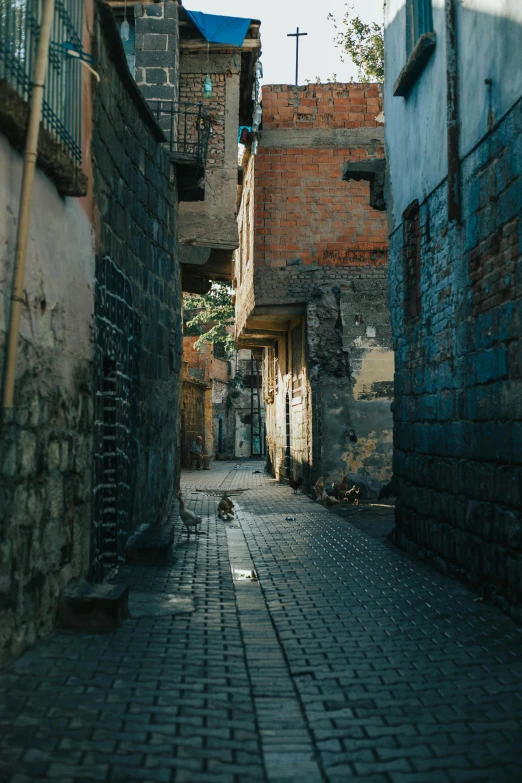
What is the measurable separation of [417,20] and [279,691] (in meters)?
7.19

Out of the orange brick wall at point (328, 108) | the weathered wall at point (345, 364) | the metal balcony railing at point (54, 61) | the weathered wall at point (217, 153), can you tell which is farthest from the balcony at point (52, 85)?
the orange brick wall at point (328, 108)

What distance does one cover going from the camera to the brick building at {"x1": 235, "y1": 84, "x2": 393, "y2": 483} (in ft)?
52.4

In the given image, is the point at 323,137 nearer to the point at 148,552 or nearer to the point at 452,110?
the point at 452,110

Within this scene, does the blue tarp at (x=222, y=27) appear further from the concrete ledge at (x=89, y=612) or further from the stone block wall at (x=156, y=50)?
the concrete ledge at (x=89, y=612)

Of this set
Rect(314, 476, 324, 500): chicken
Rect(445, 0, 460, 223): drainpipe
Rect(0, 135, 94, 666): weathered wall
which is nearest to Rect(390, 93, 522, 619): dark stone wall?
Rect(445, 0, 460, 223): drainpipe

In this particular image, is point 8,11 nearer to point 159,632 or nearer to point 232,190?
point 159,632

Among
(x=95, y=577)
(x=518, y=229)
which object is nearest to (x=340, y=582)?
(x=95, y=577)

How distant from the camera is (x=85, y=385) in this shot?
5824 millimetres

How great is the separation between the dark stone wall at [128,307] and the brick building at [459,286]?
2.92 meters

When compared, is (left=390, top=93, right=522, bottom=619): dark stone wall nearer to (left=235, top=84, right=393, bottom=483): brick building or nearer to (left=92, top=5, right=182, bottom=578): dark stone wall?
(left=92, top=5, right=182, bottom=578): dark stone wall

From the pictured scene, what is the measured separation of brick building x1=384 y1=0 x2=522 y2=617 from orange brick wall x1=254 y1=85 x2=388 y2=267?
22.1ft

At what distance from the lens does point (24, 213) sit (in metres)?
4.11

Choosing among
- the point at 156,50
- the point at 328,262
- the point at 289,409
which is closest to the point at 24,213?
the point at 156,50

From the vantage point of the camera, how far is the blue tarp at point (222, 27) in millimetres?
13414
